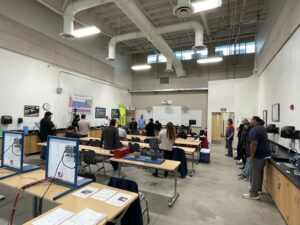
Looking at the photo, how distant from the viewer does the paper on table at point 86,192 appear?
1897 millimetres

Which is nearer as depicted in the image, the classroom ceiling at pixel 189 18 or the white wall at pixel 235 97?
the classroom ceiling at pixel 189 18

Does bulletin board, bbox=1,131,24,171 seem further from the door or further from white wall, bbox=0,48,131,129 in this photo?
the door

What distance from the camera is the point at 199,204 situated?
3344 mm

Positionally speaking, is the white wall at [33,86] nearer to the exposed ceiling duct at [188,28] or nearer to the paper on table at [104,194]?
the exposed ceiling duct at [188,28]

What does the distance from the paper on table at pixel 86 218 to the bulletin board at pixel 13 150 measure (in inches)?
55.4

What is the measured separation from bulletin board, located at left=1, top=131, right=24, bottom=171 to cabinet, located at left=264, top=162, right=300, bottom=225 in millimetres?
3547

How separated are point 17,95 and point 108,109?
5067 mm

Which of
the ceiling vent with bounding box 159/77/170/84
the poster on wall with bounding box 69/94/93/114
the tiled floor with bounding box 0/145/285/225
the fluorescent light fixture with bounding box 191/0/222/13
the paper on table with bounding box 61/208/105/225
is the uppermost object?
the fluorescent light fixture with bounding box 191/0/222/13

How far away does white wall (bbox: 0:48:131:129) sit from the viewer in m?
5.91

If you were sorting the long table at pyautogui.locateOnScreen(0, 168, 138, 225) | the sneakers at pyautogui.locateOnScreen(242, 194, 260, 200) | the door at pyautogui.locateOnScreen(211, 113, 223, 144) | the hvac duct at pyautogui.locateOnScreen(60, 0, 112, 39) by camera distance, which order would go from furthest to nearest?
the door at pyautogui.locateOnScreen(211, 113, 223, 144) → the hvac duct at pyautogui.locateOnScreen(60, 0, 112, 39) → the sneakers at pyautogui.locateOnScreen(242, 194, 260, 200) → the long table at pyautogui.locateOnScreen(0, 168, 138, 225)

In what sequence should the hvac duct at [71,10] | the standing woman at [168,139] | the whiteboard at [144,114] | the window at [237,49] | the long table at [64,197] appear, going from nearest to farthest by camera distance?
1. the long table at [64,197]
2. the standing woman at [168,139]
3. the hvac duct at [71,10]
4. the window at [237,49]
5. the whiteboard at [144,114]

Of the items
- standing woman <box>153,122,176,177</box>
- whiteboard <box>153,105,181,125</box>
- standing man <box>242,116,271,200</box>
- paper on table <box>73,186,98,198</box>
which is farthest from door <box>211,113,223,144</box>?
paper on table <box>73,186,98,198</box>

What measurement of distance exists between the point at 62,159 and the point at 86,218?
717 mm

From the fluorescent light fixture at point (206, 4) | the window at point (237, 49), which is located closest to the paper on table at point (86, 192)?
the fluorescent light fixture at point (206, 4)
